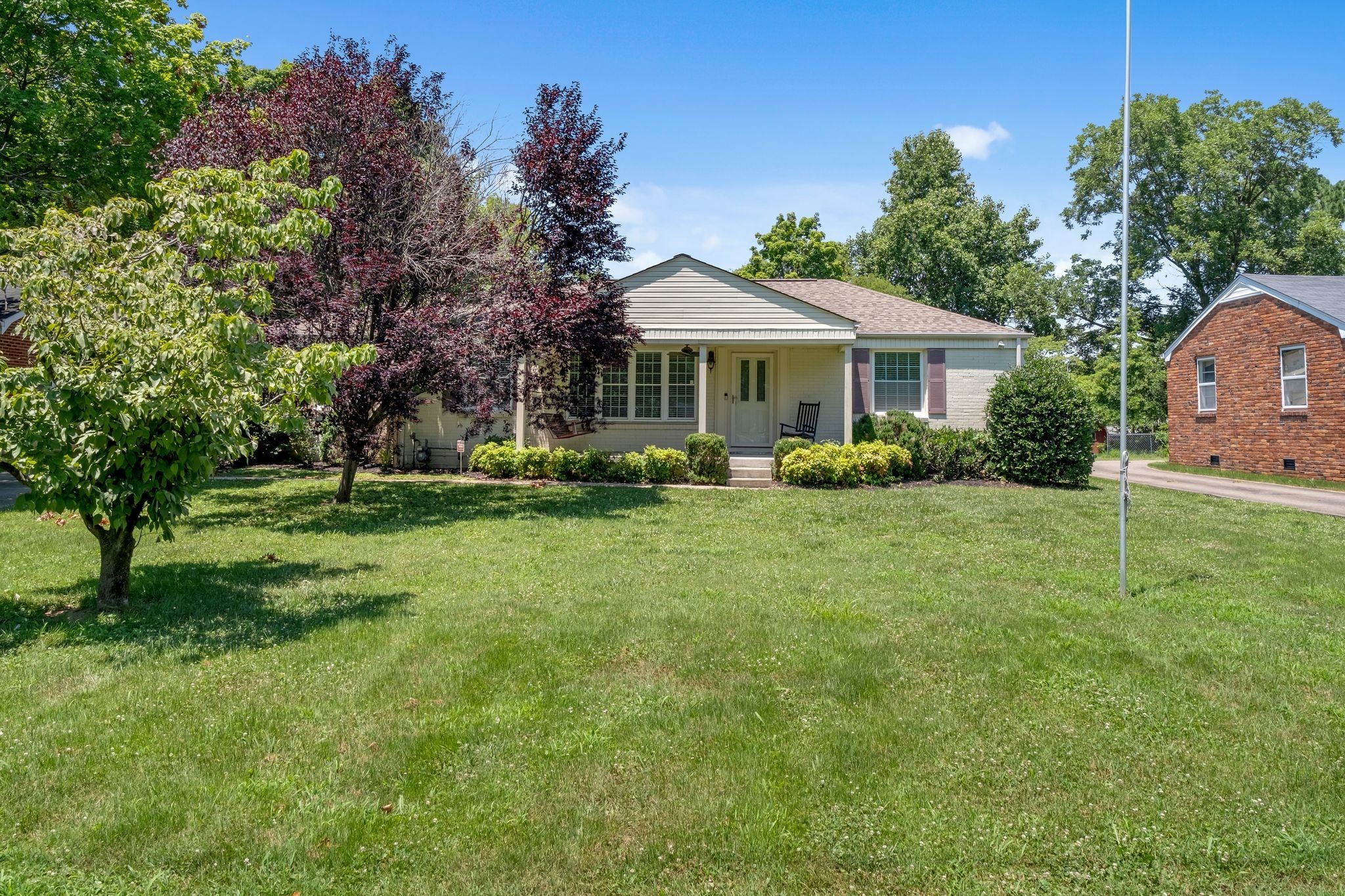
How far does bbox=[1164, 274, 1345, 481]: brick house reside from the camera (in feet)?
51.9

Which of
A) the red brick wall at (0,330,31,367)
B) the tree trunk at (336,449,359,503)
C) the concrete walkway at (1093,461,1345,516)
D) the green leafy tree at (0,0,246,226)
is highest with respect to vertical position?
the green leafy tree at (0,0,246,226)

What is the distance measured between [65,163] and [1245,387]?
2529cm

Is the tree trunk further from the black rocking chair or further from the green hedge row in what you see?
the black rocking chair

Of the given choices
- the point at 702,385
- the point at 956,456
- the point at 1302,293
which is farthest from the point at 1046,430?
the point at 1302,293

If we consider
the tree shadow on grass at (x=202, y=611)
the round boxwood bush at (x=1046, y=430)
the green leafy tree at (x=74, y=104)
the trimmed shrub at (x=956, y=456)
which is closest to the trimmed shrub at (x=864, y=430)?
the trimmed shrub at (x=956, y=456)

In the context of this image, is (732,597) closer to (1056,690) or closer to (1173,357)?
(1056,690)

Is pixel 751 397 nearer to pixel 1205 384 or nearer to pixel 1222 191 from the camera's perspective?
pixel 1205 384

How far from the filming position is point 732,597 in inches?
247

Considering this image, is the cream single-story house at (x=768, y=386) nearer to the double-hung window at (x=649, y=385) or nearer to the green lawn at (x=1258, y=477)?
the double-hung window at (x=649, y=385)

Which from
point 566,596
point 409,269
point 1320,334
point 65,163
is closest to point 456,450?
point 409,269

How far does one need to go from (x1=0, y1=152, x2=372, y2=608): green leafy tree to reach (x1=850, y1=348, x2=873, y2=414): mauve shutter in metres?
13.0

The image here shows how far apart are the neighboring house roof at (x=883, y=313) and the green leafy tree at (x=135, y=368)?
523 inches

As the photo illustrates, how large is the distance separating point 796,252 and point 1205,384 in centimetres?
2160

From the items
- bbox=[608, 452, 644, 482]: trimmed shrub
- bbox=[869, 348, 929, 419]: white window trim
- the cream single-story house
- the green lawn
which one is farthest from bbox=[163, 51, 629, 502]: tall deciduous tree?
the green lawn
